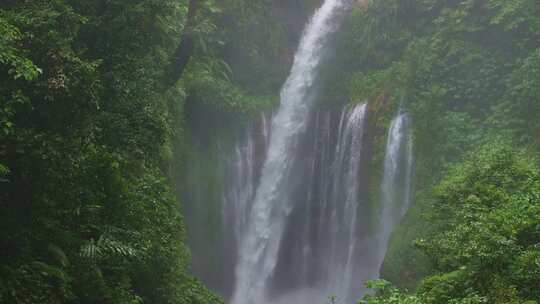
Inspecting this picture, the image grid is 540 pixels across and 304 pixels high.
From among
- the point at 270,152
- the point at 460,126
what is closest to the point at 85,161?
the point at 460,126

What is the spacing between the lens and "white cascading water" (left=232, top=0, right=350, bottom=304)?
2148 cm

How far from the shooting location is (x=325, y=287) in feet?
67.0

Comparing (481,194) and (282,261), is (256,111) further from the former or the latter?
(481,194)

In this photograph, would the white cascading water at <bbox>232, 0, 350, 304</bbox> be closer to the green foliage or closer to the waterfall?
the waterfall

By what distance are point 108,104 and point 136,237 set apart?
306cm

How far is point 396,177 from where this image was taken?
61.1 feet

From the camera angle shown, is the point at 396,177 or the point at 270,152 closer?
the point at 396,177

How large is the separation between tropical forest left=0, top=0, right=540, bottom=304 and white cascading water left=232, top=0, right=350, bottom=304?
0.27 feet

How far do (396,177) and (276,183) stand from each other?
573 centimetres

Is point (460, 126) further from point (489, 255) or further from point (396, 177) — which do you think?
point (489, 255)

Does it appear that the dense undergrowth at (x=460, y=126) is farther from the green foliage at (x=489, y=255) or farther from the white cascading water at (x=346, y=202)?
the white cascading water at (x=346, y=202)

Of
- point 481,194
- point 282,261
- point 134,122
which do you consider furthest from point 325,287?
point 134,122

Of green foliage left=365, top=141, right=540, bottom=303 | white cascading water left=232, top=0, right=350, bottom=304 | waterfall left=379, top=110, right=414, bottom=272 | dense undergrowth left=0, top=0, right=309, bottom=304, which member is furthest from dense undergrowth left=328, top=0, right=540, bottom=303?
dense undergrowth left=0, top=0, right=309, bottom=304

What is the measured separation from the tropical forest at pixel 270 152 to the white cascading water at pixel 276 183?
82 mm
